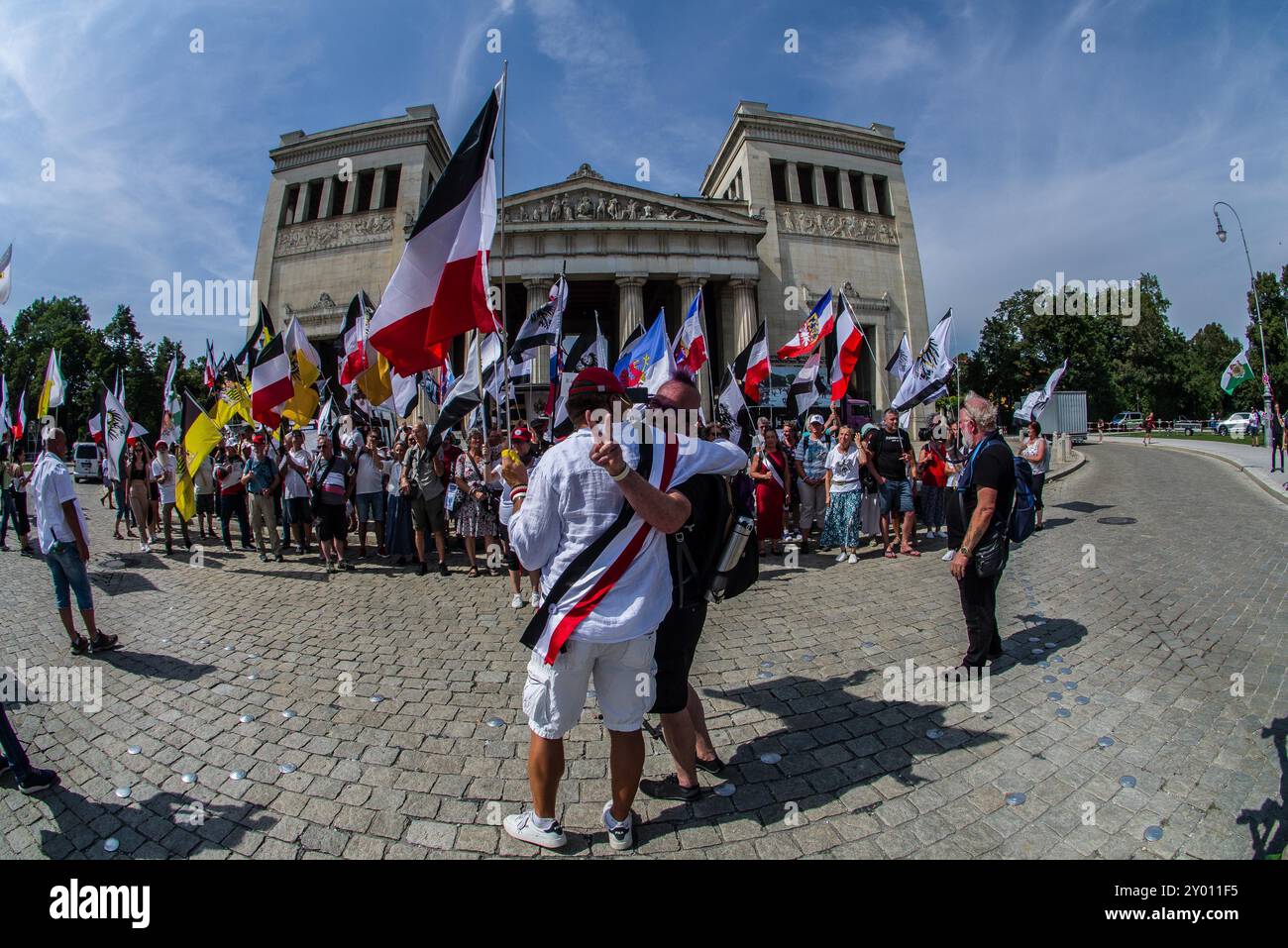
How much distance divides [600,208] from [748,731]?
32.6m

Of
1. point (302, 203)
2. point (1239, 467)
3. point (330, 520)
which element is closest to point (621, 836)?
point (330, 520)

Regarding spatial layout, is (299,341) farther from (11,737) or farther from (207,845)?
(207,845)

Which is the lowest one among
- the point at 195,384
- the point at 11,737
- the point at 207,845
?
the point at 207,845

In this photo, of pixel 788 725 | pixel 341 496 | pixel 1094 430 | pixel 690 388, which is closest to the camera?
pixel 690 388

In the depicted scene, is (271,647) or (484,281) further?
(271,647)

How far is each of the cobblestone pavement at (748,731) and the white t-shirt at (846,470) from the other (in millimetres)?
2077

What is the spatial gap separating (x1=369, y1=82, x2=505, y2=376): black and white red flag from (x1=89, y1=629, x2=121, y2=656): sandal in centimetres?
423

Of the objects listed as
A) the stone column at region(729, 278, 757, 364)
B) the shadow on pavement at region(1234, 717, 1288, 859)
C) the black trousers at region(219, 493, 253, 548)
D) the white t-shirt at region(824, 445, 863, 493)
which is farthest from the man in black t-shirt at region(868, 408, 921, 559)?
the stone column at region(729, 278, 757, 364)

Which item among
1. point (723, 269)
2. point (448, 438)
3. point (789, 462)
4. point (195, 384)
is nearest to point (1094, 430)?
point (723, 269)

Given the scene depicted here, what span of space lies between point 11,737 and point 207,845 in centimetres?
145

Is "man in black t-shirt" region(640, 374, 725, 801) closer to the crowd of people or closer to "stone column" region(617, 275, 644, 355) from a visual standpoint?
the crowd of people

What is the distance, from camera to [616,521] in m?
2.35
